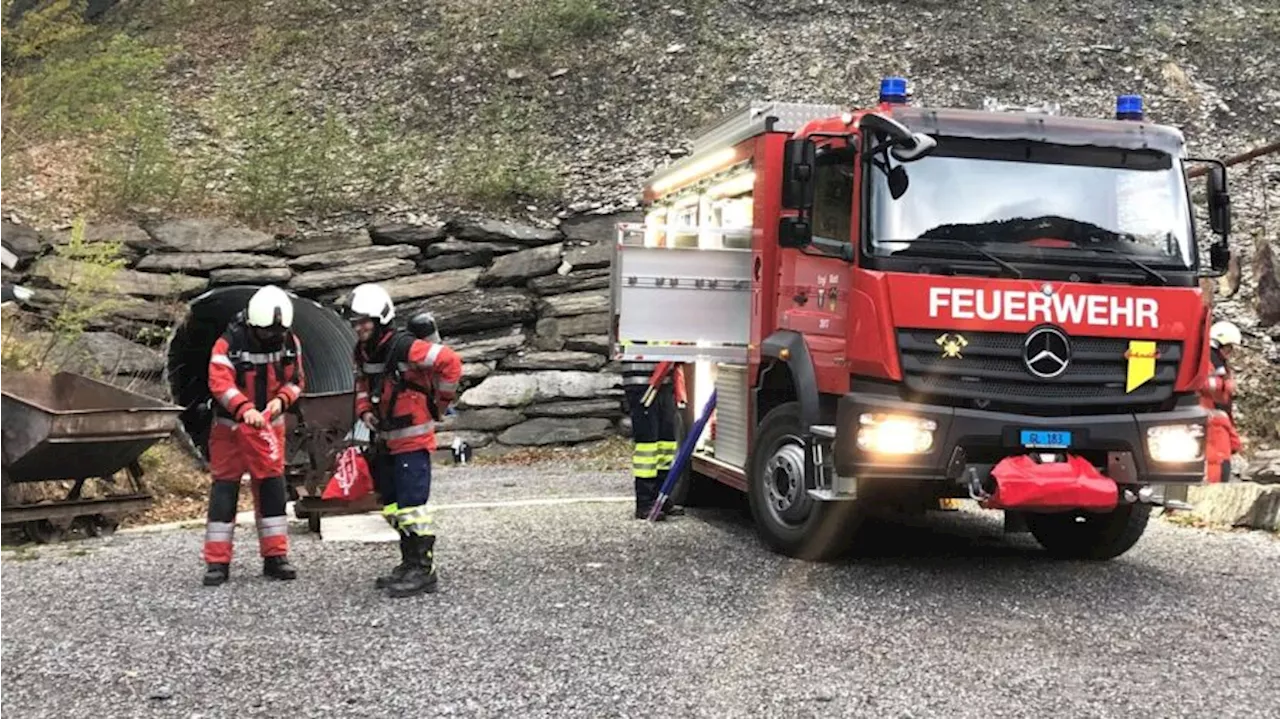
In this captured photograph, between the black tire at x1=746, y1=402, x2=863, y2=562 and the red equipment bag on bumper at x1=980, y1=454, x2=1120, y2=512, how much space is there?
3.09 feet

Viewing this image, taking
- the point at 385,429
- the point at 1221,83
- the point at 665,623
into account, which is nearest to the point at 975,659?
the point at 665,623

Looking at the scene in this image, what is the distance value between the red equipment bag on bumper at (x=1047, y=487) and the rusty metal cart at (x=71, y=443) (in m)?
5.79

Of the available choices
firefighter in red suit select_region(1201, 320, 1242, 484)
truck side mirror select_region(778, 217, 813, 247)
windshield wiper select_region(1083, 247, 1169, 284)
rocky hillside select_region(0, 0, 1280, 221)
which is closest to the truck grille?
windshield wiper select_region(1083, 247, 1169, 284)

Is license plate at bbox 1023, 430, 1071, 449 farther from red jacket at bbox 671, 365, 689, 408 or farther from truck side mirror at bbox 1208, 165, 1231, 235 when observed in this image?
red jacket at bbox 671, 365, 689, 408

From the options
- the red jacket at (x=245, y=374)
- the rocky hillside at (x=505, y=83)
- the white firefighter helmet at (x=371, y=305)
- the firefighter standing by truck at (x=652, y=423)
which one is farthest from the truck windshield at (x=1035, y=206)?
the rocky hillside at (x=505, y=83)

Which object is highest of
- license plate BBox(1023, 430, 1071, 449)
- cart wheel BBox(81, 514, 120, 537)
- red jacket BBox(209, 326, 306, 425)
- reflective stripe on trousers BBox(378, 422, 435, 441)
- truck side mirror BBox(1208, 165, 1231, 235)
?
truck side mirror BBox(1208, 165, 1231, 235)

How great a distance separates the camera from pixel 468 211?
50.0ft

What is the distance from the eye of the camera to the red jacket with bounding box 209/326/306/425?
6715mm

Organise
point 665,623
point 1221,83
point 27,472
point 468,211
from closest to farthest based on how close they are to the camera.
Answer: point 665,623 < point 27,472 < point 468,211 < point 1221,83

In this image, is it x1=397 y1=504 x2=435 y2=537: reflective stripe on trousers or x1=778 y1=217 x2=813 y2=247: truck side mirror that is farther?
x1=778 y1=217 x2=813 y2=247: truck side mirror

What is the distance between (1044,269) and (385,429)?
3692 millimetres

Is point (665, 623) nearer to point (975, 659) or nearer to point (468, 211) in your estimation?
point (975, 659)

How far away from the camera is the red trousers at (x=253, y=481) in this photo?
680 centimetres

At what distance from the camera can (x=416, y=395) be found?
21.1 ft
